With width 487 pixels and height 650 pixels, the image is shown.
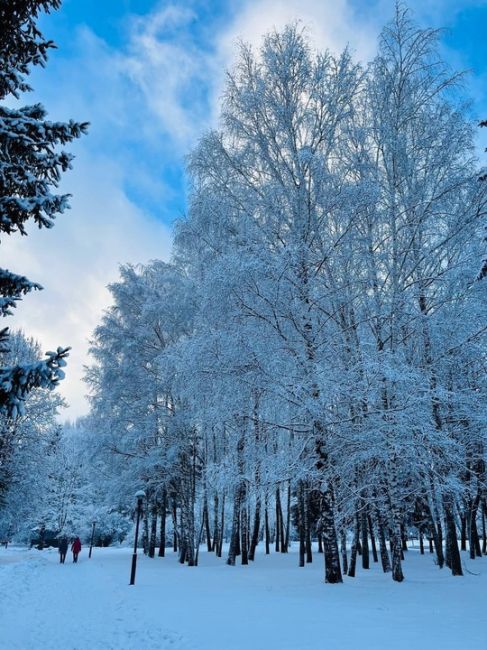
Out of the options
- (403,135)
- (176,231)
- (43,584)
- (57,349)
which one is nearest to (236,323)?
(176,231)

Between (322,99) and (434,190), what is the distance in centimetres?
403

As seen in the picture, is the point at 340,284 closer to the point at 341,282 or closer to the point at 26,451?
the point at 341,282

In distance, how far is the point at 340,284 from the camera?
13.0m

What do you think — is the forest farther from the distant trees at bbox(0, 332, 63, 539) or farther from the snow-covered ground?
the distant trees at bbox(0, 332, 63, 539)

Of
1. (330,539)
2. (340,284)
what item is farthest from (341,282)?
(330,539)

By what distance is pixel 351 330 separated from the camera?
12625 millimetres

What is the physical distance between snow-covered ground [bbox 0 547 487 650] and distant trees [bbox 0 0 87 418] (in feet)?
13.9

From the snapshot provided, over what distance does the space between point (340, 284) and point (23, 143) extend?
8.82 m

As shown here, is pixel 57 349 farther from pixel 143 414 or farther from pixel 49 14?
pixel 143 414

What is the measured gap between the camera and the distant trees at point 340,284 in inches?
423

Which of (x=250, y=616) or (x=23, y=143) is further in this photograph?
(x=250, y=616)

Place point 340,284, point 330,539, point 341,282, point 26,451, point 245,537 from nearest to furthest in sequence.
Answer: point 330,539
point 340,284
point 341,282
point 245,537
point 26,451

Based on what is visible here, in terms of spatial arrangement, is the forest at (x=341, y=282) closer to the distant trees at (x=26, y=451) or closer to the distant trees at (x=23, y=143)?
the distant trees at (x=23, y=143)

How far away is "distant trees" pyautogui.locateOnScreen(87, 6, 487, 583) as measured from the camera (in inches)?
423
